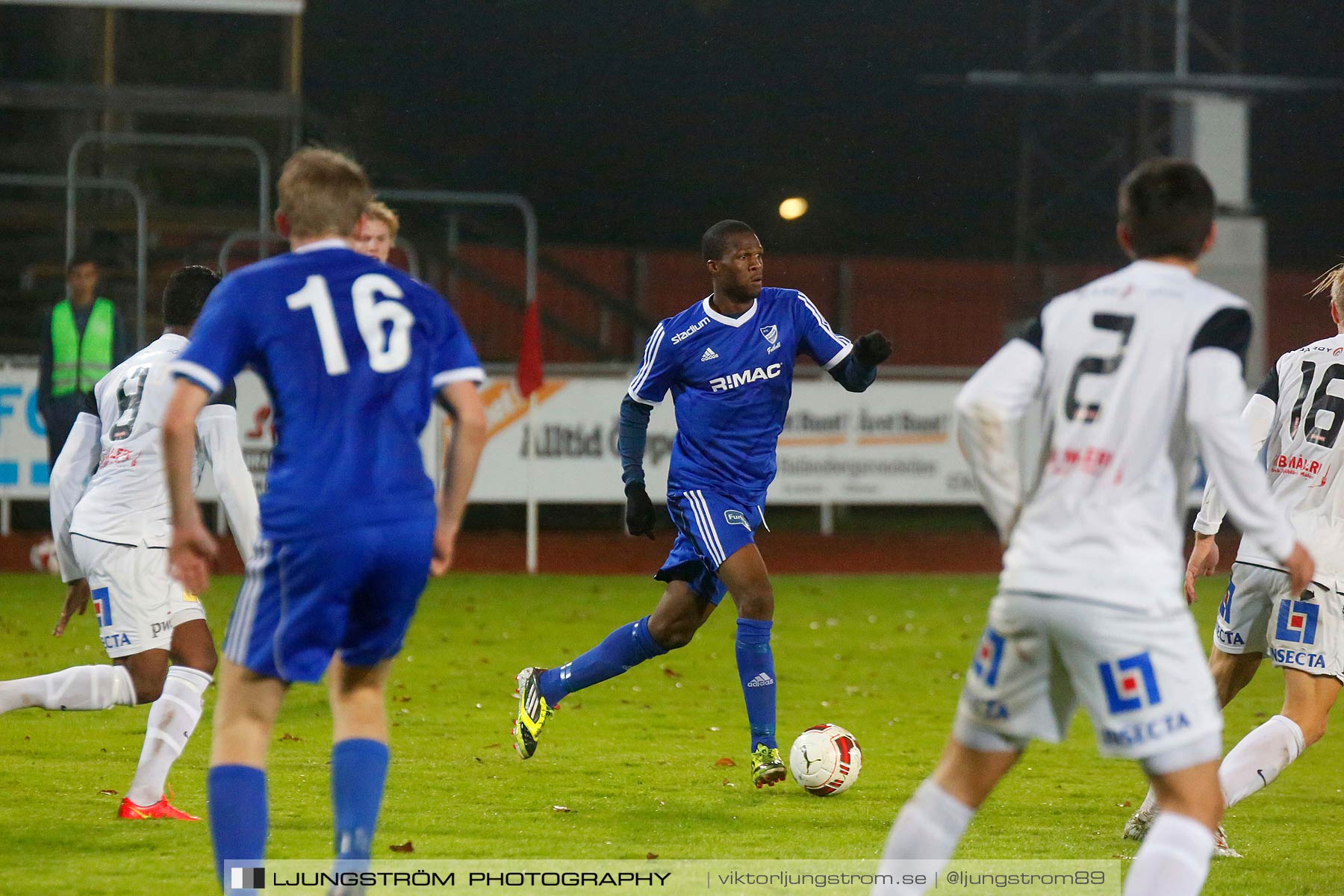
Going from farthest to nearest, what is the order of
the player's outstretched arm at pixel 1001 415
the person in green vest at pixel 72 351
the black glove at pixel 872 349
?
the person in green vest at pixel 72 351, the black glove at pixel 872 349, the player's outstretched arm at pixel 1001 415

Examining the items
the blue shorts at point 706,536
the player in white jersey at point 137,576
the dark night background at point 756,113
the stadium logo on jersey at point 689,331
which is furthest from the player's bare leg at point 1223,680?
the dark night background at point 756,113

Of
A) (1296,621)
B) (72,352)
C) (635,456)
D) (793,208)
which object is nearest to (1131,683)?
(1296,621)

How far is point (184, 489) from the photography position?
142 inches

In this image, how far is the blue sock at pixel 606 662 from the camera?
6547mm

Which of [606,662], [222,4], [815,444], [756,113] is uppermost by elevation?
[222,4]

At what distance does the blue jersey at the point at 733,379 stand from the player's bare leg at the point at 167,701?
205cm

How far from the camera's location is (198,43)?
2273 cm

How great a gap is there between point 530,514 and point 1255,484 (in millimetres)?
11686

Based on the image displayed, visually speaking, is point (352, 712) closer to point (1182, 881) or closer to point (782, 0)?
point (1182, 881)

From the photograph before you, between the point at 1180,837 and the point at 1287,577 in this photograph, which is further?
the point at 1287,577

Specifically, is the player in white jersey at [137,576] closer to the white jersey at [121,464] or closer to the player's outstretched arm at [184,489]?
the white jersey at [121,464]

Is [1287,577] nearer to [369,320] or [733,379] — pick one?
[733,379]

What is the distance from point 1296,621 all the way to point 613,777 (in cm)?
258

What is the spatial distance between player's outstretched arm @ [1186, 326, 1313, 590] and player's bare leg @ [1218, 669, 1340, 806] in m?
1.78
